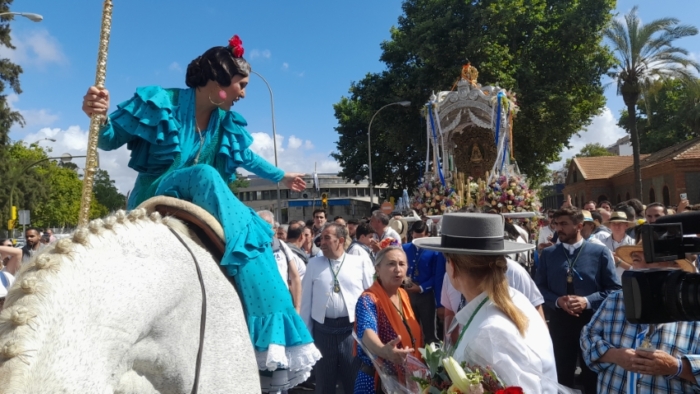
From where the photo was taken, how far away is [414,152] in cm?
3278

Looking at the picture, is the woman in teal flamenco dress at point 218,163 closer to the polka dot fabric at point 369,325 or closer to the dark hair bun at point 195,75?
the dark hair bun at point 195,75

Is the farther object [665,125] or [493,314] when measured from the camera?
[665,125]

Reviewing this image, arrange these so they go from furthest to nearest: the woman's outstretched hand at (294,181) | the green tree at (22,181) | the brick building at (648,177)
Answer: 1. the green tree at (22,181)
2. the brick building at (648,177)
3. the woman's outstretched hand at (294,181)

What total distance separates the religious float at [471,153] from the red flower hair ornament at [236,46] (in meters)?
11.8

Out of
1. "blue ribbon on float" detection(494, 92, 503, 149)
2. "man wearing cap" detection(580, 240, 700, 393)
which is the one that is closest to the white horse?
"man wearing cap" detection(580, 240, 700, 393)

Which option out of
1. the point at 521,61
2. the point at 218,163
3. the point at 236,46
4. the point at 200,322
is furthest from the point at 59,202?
the point at 200,322

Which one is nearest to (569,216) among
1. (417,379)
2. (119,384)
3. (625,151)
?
(417,379)

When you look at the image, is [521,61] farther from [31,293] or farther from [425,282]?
[31,293]

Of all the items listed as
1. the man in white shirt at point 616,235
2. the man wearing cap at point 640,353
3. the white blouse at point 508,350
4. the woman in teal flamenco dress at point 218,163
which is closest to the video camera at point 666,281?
the white blouse at point 508,350

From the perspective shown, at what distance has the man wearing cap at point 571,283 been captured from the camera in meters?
6.04

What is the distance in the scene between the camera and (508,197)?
14672mm

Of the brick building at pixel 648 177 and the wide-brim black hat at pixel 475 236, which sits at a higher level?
the brick building at pixel 648 177

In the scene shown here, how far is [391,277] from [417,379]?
2.48 meters

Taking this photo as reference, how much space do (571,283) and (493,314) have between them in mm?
3950
